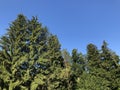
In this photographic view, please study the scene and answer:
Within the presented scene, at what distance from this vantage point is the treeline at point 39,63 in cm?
3156

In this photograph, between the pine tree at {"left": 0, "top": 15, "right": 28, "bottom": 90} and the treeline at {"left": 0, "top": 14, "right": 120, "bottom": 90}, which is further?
the treeline at {"left": 0, "top": 14, "right": 120, "bottom": 90}

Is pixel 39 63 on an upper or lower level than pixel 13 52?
lower

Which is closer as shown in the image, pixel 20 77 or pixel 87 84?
pixel 20 77

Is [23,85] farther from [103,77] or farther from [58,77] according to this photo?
[103,77]

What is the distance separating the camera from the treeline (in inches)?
1243

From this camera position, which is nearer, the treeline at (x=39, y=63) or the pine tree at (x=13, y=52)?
the pine tree at (x=13, y=52)

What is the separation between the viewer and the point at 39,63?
35469 millimetres

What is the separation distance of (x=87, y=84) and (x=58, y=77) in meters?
4.86

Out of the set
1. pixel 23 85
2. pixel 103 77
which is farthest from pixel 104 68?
pixel 23 85

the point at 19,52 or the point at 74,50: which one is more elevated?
the point at 74,50

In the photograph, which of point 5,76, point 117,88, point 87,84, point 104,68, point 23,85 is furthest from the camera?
point 104,68

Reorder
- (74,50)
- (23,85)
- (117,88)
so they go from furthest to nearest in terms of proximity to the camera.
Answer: (74,50), (117,88), (23,85)

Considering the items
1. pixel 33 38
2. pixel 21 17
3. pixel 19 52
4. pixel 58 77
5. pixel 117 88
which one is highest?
pixel 21 17

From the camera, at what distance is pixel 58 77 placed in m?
37.6
